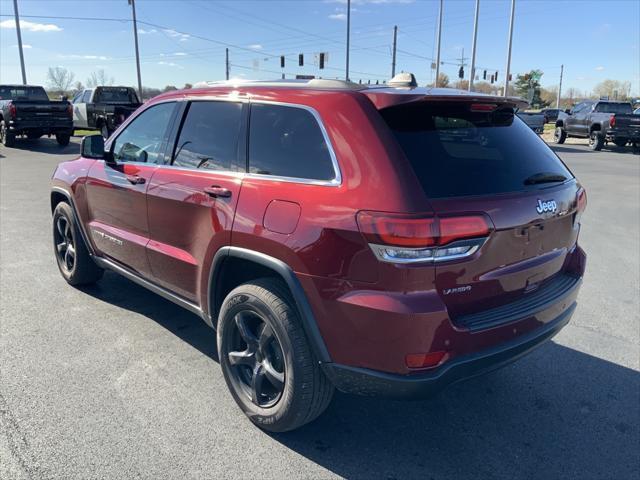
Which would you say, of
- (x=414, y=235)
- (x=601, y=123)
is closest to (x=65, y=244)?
(x=414, y=235)

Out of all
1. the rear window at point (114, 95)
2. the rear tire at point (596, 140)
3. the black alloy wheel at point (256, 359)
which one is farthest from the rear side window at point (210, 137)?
the rear tire at point (596, 140)

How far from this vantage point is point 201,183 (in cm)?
320

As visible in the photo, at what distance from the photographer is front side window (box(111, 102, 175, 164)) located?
12.3 feet

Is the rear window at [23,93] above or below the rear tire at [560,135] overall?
above

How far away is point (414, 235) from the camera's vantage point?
2.25m

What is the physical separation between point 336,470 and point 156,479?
0.88 metres

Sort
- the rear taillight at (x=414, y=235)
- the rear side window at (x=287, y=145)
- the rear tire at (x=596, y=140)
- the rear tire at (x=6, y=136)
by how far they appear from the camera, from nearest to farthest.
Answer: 1. the rear taillight at (x=414, y=235)
2. the rear side window at (x=287, y=145)
3. the rear tire at (x=6, y=136)
4. the rear tire at (x=596, y=140)

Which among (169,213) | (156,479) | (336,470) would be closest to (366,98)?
(169,213)

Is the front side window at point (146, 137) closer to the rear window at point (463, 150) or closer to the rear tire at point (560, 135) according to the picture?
the rear window at point (463, 150)

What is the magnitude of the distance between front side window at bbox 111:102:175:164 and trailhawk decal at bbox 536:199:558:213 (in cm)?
245

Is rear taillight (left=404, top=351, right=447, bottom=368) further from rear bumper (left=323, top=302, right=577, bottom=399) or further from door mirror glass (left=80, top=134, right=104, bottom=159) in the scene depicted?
door mirror glass (left=80, top=134, right=104, bottom=159)

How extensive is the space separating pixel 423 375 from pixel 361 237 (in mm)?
680

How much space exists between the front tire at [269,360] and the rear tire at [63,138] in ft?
61.4

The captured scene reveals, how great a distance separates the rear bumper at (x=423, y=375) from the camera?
2.38 metres
